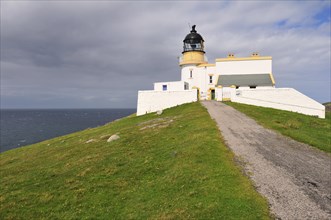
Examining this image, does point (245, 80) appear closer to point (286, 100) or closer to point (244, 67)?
point (244, 67)

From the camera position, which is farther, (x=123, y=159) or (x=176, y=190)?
(x=123, y=159)

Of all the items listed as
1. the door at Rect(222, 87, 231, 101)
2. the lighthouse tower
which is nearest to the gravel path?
the door at Rect(222, 87, 231, 101)

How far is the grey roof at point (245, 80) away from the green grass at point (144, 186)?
1126 inches

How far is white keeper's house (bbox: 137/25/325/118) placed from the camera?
34.5m

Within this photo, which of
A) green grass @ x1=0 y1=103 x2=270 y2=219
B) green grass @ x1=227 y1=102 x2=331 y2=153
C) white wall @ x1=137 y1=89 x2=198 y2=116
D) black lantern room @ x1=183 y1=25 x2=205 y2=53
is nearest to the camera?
green grass @ x1=0 y1=103 x2=270 y2=219

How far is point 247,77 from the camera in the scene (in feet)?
152

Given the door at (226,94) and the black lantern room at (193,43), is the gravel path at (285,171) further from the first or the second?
the black lantern room at (193,43)

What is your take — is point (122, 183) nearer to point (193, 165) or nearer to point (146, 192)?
point (146, 192)

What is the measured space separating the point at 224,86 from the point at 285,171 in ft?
113

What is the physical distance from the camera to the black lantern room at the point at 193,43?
168 ft

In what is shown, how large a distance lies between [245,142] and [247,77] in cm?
3260

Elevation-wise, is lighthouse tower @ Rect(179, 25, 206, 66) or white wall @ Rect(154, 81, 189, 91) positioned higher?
lighthouse tower @ Rect(179, 25, 206, 66)

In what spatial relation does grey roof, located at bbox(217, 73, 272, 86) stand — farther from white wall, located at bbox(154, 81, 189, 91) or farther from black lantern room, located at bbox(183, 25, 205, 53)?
black lantern room, located at bbox(183, 25, 205, 53)

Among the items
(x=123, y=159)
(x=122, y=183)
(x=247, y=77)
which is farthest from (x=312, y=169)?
(x=247, y=77)
